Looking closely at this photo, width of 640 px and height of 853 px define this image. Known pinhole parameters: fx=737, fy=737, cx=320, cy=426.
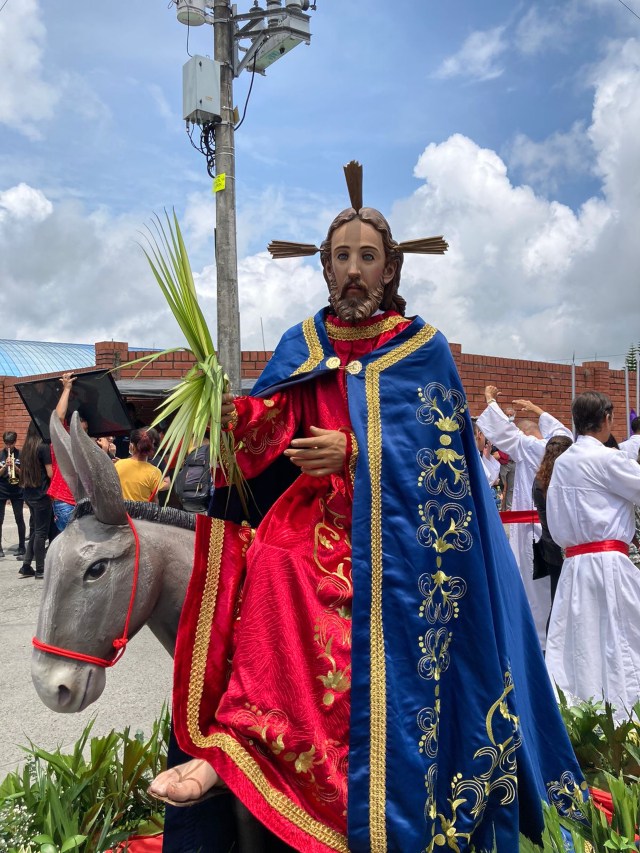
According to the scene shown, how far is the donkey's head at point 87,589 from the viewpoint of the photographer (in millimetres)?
2158

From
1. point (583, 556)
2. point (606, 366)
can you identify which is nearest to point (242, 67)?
point (583, 556)

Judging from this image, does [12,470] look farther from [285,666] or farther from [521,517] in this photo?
[285,666]

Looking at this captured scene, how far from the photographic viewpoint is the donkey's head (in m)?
2.16

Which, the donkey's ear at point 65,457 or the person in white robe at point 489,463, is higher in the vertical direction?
the donkey's ear at point 65,457

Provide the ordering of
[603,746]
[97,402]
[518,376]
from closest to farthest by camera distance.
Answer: [603,746], [97,402], [518,376]

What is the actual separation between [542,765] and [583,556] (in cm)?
256

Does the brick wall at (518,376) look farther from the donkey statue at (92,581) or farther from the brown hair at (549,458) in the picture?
the donkey statue at (92,581)

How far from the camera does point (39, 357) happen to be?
99.7 ft

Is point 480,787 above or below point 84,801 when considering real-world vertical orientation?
above

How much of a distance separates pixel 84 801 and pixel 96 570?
4.27 ft

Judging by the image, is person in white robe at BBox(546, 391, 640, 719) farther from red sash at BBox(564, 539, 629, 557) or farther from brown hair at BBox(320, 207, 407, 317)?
brown hair at BBox(320, 207, 407, 317)

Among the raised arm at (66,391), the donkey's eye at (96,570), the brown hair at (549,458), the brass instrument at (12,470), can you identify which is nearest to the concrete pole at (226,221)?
the raised arm at (66,391)

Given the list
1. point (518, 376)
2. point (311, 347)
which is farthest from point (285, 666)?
point (518, 376)

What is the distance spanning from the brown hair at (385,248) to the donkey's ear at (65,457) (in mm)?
1150
